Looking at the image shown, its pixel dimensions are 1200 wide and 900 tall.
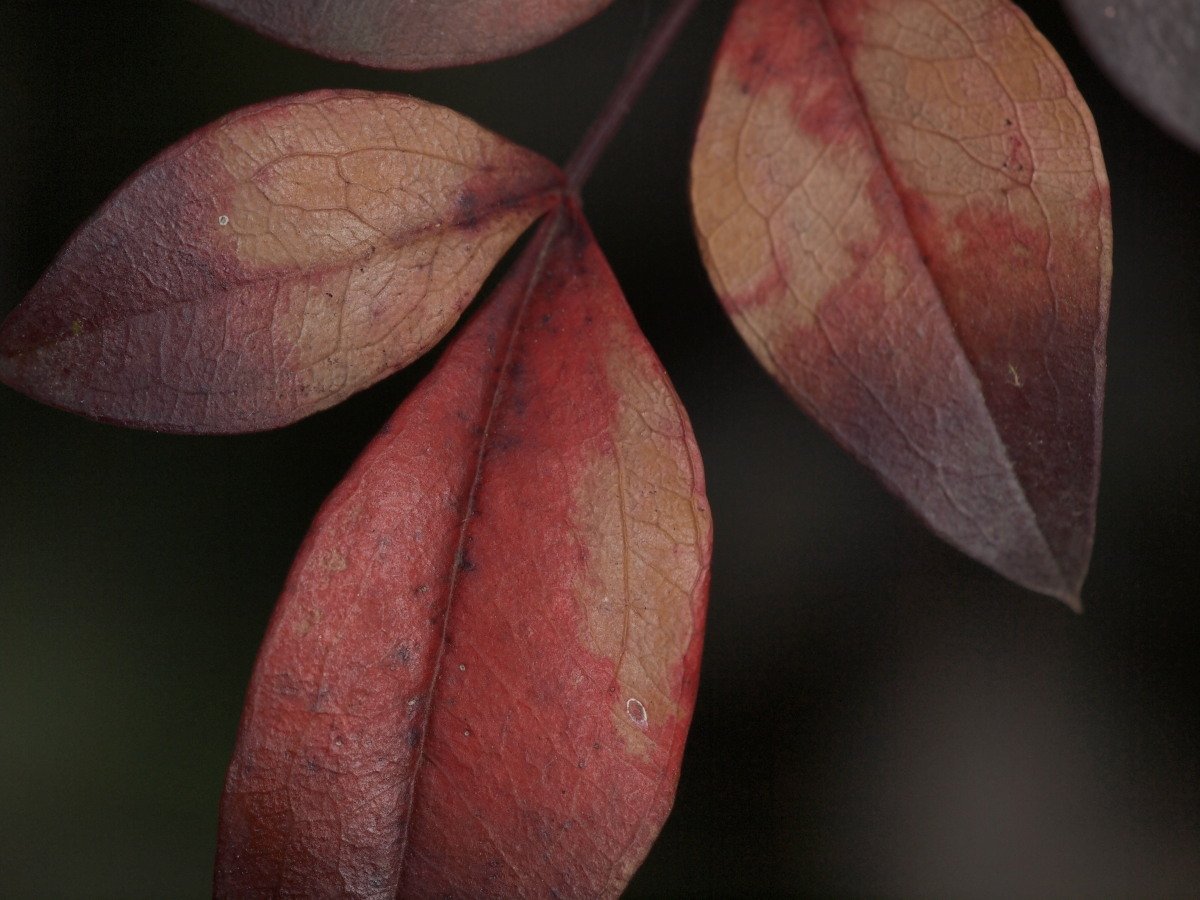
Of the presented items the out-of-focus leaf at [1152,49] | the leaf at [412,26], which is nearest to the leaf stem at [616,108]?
the leaf at [412,26]

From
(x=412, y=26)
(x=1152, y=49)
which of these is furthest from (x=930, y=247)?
(x=412, y=26)

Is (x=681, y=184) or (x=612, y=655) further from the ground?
(x=681, y=184)

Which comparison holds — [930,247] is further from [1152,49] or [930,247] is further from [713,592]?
[713,592]

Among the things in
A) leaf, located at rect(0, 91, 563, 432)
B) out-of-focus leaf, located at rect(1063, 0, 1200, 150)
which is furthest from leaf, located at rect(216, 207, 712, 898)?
out-of-focus leaf, located at rect(1063, 0, 1200, 150)

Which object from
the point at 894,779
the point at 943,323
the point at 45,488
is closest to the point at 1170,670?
the point at 894,779

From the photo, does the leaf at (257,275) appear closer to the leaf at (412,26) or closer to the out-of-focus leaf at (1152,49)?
the leaf at (412,26)

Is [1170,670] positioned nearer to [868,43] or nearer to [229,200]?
[868,43]

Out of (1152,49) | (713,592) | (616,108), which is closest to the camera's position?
(1152,49)
